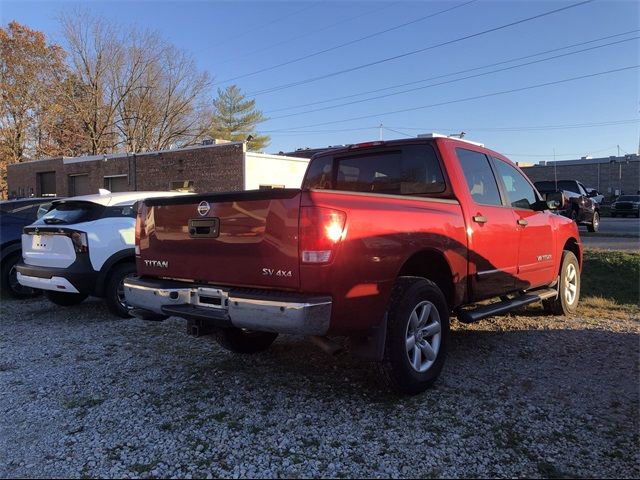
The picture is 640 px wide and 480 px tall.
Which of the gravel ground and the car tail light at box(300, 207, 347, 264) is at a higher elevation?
the car tail light at box(300, 207, 347, 264)

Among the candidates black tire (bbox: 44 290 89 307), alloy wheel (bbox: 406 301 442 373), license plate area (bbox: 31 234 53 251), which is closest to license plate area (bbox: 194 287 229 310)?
alloy wheel (bbox: 406 301 442 373)

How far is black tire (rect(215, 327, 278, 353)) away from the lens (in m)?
4.98

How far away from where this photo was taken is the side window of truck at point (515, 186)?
5.68 m

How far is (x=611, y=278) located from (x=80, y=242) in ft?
28.3

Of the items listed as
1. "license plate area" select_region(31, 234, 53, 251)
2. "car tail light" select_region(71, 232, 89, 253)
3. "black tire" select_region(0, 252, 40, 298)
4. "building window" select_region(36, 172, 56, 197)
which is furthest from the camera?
"building window" select_region(36, 172, 56, 197)

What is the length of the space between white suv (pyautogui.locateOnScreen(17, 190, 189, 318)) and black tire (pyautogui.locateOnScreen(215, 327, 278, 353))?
247 cm

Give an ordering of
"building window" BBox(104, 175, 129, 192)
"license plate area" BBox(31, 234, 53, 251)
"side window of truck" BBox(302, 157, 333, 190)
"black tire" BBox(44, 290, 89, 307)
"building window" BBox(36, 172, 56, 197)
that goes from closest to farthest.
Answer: "side window of truck" BBox(302, 157, 333, 190) → "license plate area" BBox(31, 234, 53, 251) → "black tire" BBox(44, 290, 89, 307) → "building window" BBox(104, 175, 129, 192) → "building window" BBox(36, 172, 56, 197)

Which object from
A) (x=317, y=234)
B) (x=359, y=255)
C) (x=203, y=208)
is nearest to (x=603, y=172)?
(x=359, y=255)

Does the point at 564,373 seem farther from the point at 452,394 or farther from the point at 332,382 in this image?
the point at 332,382

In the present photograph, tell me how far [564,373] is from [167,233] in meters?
3.62

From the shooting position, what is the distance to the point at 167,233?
429cm

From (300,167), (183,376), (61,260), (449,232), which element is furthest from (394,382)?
(300,167)

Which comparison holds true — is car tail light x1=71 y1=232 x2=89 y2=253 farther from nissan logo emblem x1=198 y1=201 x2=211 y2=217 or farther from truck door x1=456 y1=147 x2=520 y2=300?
truck door x1=456 y1=147 x2=520 y2=300

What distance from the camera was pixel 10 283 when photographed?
8.80m
